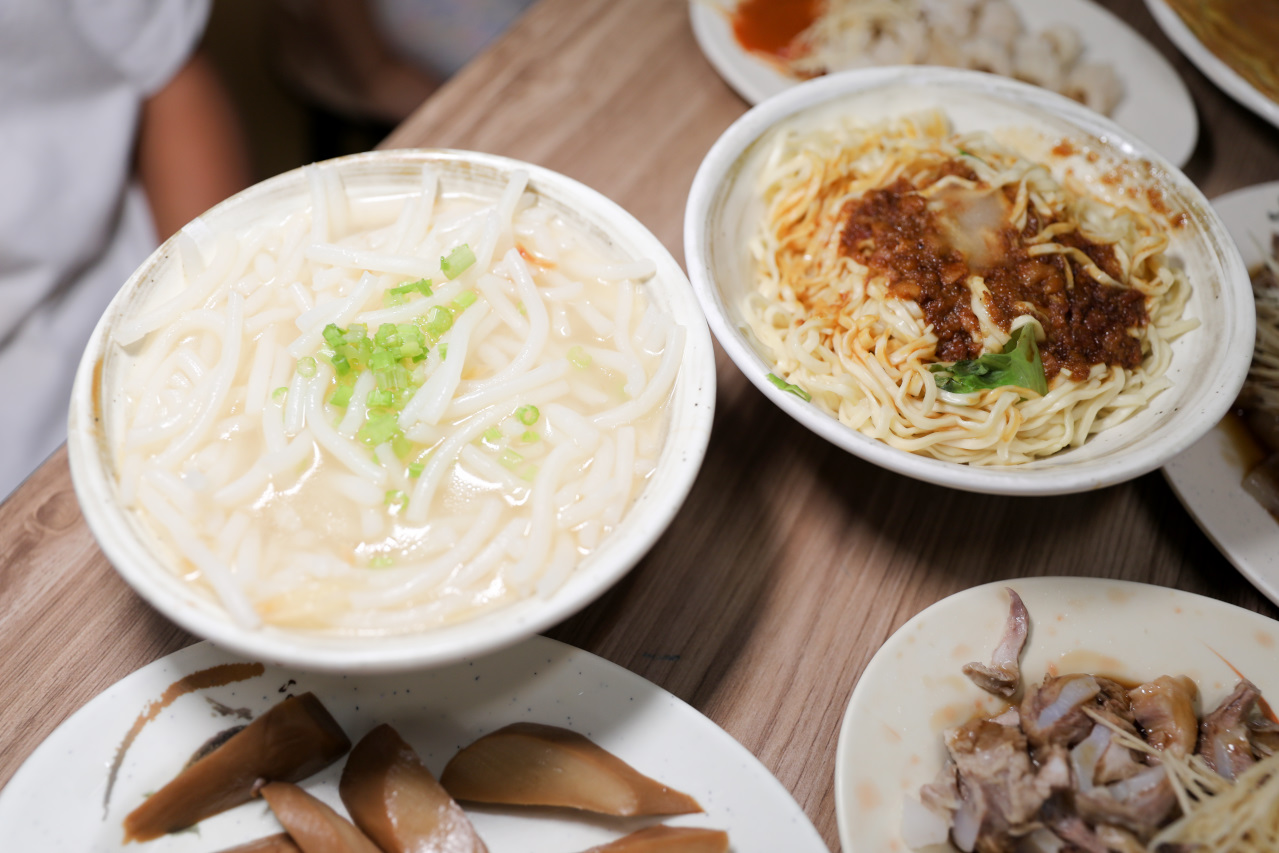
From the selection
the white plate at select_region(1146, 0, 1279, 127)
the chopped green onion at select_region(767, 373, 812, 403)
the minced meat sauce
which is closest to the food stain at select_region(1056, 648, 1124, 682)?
the minced meat sauce

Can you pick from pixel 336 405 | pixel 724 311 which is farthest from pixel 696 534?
pixel 336 405

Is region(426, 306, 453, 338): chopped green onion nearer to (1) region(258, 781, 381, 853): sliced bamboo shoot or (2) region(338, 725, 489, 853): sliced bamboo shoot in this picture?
(2) region(338, 725, 489, 853): sliced bamboo shoot

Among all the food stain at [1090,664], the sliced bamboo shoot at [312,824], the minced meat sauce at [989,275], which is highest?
the minced meat sauce at [989,275]

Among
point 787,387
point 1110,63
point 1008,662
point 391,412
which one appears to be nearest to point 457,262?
point 391,412

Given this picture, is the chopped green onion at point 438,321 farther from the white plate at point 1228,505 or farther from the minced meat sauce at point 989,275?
the white plate at point 1228,505

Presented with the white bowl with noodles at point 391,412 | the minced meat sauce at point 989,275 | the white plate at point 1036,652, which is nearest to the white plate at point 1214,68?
the minced meat sauce at point 989,275

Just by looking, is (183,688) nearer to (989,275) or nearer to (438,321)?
(438,321)
